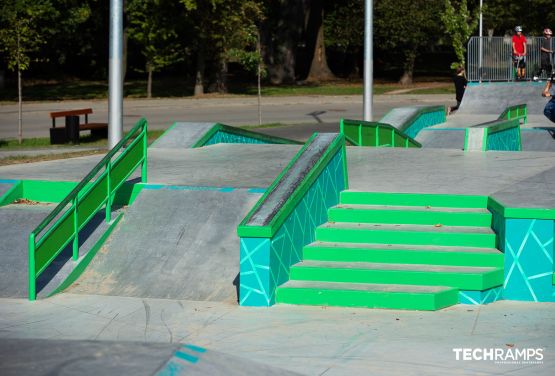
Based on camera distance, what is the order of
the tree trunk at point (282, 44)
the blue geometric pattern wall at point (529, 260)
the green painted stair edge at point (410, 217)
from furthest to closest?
the tree trunk at point (282, 44), the green painted stair edge at point (410, 217), the blue geometric pattern wall at point (529, 260)

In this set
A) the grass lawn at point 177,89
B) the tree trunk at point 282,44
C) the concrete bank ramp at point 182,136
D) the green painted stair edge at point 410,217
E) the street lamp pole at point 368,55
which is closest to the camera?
the green painted stair edge at point 410,217

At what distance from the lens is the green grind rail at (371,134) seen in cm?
1830

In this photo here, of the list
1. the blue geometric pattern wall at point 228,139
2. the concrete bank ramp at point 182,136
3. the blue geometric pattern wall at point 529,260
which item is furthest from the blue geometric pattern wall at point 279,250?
the blue geometric pattern wall at point 228,139

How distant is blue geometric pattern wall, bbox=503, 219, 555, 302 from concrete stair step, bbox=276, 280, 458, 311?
25.6 inches

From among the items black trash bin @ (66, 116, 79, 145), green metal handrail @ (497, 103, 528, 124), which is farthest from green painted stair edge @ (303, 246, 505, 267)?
green metal handrail @ (497, 103, 528, 124)

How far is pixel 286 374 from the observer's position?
698 cm

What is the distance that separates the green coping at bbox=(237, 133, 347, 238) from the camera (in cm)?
925

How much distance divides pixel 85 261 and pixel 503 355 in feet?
16.0

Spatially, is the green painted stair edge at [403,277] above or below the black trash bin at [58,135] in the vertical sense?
below

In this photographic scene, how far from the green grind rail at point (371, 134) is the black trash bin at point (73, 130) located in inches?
312

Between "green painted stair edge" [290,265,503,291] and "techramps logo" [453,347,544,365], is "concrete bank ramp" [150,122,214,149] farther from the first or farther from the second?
"techramps logo" [453,347,544,365]

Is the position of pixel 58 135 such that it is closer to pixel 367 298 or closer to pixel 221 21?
pixel 367 298

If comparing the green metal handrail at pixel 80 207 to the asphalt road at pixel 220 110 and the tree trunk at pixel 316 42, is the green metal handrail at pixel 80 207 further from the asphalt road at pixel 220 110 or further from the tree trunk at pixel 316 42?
the tree trunk at pixel 316 42

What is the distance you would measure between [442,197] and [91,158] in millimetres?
6827
